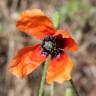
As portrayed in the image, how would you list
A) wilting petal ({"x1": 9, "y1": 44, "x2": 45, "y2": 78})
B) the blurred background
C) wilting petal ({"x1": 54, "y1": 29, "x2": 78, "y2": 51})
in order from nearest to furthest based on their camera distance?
wilting petal ({"x1": 54, "y1": 29, "x2": 78, "y2": 51}), wilting petal ({"x1": 9, "y1": 44, "x2": 45, "y2": 78}), the blurred background

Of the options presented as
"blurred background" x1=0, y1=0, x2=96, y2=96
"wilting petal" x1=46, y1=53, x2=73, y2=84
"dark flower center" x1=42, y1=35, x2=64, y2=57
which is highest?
"blurred background" x1=0, y1=0, x2=96, y2=96

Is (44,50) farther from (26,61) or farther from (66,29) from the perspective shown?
(66,29)

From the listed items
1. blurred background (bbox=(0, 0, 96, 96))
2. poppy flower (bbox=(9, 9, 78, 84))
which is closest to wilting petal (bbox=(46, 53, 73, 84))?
poppy flower (bbox=(9, 9, 78, 84))

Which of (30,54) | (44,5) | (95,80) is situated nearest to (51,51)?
(30,54)

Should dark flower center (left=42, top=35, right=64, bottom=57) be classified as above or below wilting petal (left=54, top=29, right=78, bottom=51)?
above

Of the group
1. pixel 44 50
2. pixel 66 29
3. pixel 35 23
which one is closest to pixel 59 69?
pixel 44 50

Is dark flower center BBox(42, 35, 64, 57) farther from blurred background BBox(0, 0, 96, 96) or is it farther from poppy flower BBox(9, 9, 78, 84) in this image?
blurred background BBox(0, 0, 96, 96)
